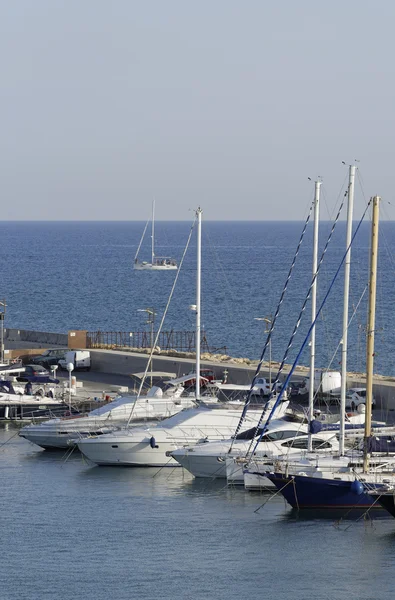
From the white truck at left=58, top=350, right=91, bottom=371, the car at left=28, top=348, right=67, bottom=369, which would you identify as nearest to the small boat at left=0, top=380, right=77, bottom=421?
the white truck at left=58, top=350, right=91, bottom=371

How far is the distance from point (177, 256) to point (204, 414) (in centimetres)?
15141

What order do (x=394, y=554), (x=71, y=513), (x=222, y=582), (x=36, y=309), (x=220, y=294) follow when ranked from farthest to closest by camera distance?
(x=220, y=294), (x=36, y=309), (x=71, y=513), (x=394, y=554), (x=222, y=582)

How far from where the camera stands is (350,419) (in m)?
37.9

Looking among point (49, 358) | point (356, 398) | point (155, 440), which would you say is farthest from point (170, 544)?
point (49, 358)

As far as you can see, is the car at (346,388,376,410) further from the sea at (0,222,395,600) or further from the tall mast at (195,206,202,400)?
the sea at (0,222,395,600)

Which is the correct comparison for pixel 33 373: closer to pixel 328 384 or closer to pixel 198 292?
pixel 198 292

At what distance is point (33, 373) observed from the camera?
49.1m

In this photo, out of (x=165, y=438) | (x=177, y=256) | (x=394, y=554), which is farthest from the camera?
(x=177, y=256)

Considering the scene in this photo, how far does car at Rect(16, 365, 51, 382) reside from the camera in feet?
156

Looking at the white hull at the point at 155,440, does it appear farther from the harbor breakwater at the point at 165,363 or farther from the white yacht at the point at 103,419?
the harbor breakwater at the point at 165,363

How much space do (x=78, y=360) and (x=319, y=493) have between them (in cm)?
2242

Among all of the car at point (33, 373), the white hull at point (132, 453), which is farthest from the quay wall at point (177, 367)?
the white hull at point (132, 453)

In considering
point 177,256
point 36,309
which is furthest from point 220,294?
point 177,256

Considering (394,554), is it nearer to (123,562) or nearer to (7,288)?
(123,562)
